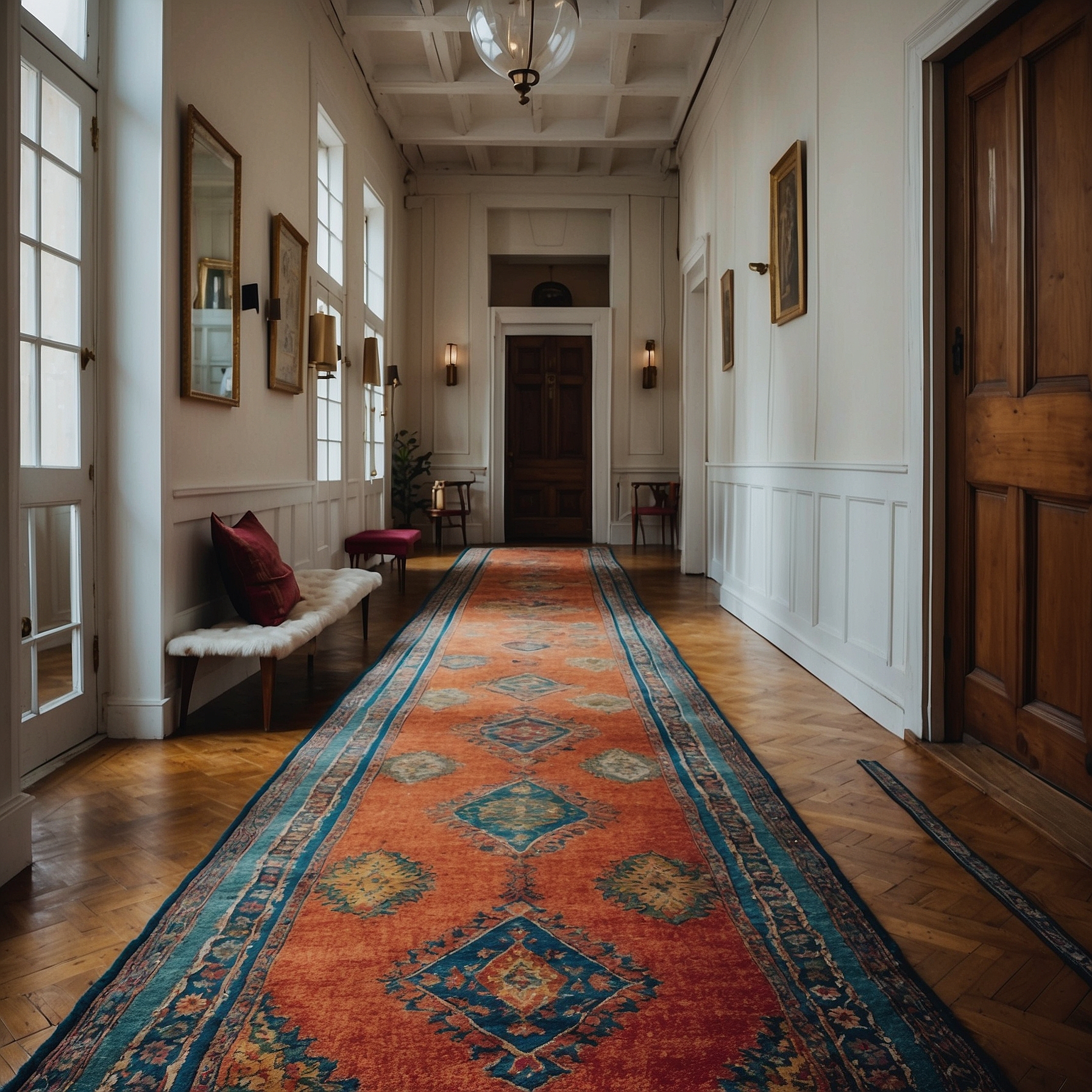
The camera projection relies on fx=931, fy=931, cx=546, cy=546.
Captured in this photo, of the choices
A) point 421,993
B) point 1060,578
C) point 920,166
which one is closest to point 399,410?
point 920,166

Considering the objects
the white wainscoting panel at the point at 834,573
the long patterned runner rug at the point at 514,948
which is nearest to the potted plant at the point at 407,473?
the white wainscoting panel at the point at 834,573

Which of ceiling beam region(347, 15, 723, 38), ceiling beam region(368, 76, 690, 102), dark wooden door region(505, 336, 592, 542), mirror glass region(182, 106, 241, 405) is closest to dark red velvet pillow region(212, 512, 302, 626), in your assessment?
mirror glass region(182, 106, 241, 405)

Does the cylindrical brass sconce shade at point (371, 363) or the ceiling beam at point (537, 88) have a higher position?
the ceiling beam at point (537, 88)

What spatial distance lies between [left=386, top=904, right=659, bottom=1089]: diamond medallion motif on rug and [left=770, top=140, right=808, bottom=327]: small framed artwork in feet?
13.0

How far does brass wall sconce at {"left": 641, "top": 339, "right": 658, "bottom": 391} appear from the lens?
11602mm

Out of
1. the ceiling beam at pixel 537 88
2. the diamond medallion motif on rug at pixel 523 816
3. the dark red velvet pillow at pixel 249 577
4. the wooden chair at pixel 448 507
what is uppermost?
the ceiling beam at pixel 537 88

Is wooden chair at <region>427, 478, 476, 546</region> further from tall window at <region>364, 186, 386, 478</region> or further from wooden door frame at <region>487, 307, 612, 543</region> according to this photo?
tall window at <region>364, 186, 386, 478</region>

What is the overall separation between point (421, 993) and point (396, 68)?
28.1 feet

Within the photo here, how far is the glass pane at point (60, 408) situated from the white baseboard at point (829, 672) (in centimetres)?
324

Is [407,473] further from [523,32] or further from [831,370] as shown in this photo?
[523,32]

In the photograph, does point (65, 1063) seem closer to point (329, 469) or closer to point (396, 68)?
point (329, 469)

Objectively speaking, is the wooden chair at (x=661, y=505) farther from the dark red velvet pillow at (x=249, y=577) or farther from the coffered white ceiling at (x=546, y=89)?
the dark red velvet pillow at (x=249, y=577)

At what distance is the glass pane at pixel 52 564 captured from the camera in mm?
3154

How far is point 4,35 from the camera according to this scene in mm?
2271
